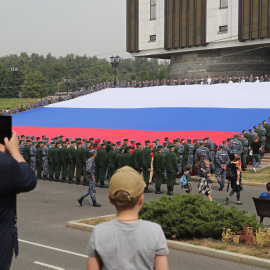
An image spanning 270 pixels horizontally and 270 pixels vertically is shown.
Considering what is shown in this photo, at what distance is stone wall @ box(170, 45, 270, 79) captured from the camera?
6612cm

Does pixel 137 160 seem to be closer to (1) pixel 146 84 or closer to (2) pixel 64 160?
(2) pixel 64 160

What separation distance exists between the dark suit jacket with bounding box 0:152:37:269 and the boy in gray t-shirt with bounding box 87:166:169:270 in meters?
0.77

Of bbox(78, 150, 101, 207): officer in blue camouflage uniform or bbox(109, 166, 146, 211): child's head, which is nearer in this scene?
bbox(109, 166, 146, 211): child's head

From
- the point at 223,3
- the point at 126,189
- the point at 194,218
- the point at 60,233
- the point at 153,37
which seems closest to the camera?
the point at 126,189

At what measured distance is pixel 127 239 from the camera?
3469 mm

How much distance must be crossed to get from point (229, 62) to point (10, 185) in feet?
213

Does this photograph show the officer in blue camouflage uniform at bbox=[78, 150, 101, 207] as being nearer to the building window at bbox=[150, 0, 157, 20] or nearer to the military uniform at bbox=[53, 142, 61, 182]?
the military uniform at bbox=[53, 142, 61, 182]

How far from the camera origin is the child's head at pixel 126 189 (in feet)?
11.3

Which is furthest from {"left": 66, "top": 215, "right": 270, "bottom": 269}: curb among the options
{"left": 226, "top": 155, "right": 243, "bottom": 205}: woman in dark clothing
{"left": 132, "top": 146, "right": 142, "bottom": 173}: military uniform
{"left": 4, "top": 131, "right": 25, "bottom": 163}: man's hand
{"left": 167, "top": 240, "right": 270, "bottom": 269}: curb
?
{"left": 132, "top": 146, "right": 142, "bottom": 173}: military uniform

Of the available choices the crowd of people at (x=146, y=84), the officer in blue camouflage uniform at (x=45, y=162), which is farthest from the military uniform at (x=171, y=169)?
the crowd of people at (x=146, y=84)

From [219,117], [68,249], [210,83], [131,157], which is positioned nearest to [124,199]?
[68,249]

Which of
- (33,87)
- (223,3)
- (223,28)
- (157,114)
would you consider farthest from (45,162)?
(33,87)

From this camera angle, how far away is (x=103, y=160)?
2256cm

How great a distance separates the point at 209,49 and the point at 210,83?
14027 mm
